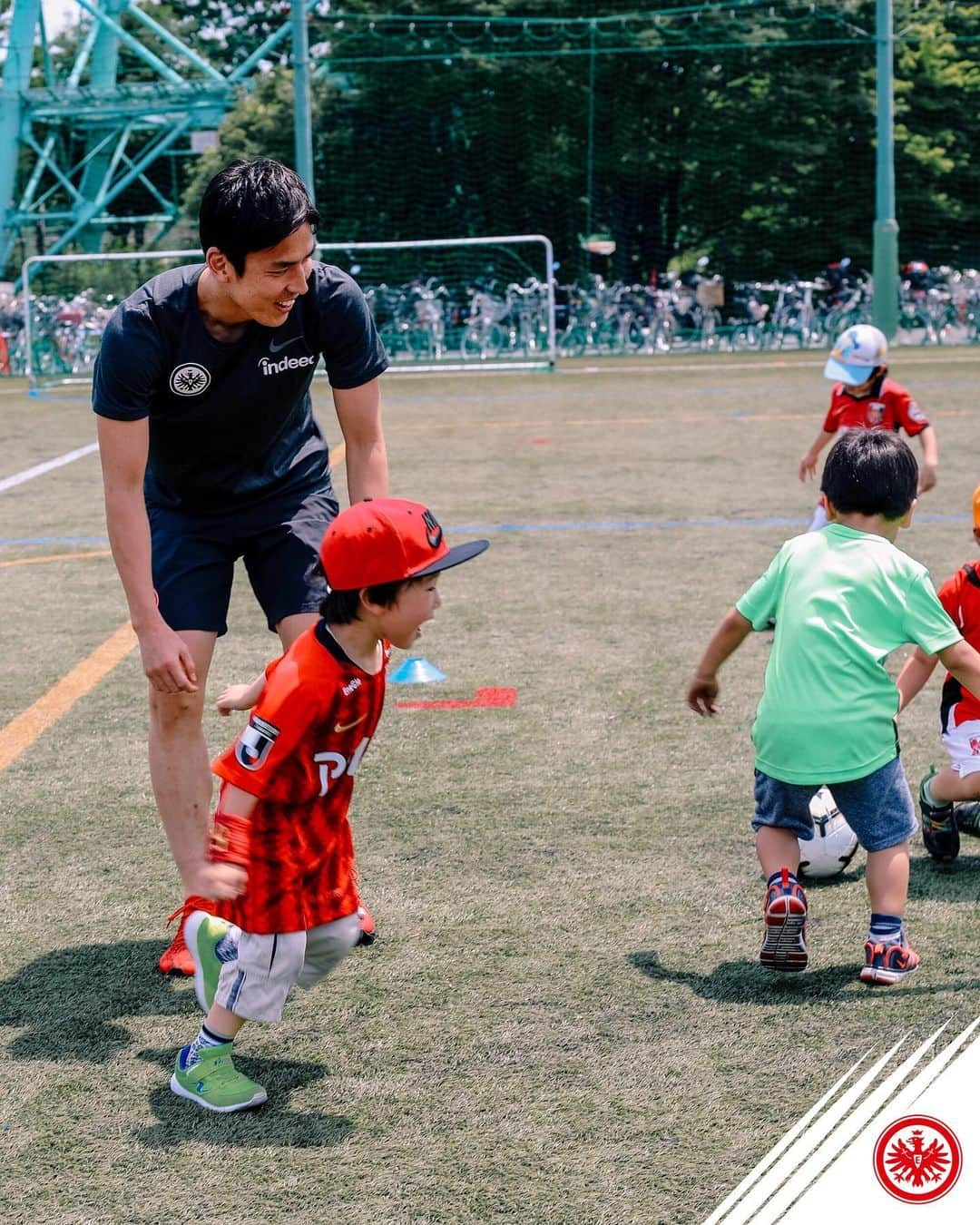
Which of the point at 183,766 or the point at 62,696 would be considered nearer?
the point at 183,766

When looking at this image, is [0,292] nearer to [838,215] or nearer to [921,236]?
[838,215]

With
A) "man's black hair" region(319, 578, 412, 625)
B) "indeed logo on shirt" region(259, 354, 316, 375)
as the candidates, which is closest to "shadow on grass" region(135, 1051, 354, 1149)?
"man's black hair" region(319, 578, 412, 625)

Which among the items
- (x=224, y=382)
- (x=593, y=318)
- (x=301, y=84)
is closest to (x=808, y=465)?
(x=224, y=382)

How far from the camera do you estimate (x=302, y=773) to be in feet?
10.2

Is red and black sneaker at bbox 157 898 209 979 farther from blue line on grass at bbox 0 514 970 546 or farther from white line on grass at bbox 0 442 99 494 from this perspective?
white line on grass at bbox 0 442 99 494

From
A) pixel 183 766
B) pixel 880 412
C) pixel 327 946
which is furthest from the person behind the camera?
pixel 880 412

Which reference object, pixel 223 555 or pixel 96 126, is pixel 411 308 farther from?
pixel 223 555

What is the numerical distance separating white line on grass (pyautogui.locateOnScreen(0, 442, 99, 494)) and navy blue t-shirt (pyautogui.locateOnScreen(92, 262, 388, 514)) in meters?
8.81

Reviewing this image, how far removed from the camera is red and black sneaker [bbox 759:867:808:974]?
354cm

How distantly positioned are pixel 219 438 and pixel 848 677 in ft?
5.10

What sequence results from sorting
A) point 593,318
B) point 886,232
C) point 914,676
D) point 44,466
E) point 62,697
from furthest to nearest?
point 593,318 → point 886,232 → point 44,466 → point 62,697 → point 914,676

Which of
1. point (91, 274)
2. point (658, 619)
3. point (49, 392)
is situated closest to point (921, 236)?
point (91, 274)

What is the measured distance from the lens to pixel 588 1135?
2.96 metres

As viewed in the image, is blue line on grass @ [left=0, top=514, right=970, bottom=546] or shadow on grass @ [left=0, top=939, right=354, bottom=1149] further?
blue line on grass @ [left=0, top=514, right=970, bottom=546]
